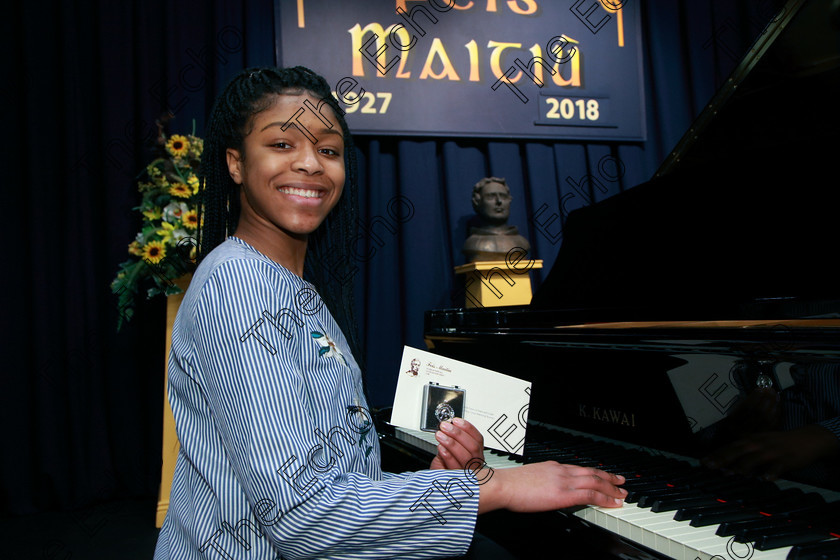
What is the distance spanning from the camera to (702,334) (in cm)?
89

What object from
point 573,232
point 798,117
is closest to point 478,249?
point 573,232

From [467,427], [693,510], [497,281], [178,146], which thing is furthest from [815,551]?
[178,146]

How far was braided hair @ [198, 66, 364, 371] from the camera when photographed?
1009mm

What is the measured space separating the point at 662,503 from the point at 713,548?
12 cm

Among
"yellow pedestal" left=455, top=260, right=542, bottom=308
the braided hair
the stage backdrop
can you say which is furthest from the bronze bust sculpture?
the braided hair

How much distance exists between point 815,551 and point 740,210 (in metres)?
1.06

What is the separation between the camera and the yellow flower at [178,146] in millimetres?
2619

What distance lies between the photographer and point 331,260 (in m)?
1.27

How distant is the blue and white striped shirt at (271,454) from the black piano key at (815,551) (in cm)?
35

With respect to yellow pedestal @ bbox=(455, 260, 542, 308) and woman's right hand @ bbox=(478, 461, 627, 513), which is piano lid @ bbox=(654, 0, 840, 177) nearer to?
yellow pedestal @ bbox=(455, 260, 542, 308)

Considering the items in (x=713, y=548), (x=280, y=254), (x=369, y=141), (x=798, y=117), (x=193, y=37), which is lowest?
(x=713, y=548)

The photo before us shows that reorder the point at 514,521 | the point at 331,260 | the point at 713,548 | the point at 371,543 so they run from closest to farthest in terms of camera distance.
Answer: the point at 713,548
the point at 371,543
the point at 514,521
the point at 331,260

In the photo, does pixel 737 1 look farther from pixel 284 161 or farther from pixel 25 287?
pixel 25 287

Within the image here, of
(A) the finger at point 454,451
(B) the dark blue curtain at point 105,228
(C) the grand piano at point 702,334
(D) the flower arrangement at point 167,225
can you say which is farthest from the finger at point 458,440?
(B) the dark blue curtain at point 105,228
